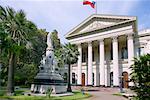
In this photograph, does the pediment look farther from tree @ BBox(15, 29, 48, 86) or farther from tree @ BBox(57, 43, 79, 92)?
tree @ BBox(57, 43, 79, 92)

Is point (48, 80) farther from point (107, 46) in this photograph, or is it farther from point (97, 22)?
point (107, 46)

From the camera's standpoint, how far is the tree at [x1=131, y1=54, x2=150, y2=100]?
32.8 feet

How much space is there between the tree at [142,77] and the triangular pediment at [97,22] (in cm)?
3509

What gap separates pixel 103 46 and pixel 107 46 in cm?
536

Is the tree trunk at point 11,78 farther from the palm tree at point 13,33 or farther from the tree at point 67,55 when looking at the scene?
the tree at point 67,55

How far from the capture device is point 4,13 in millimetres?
28719

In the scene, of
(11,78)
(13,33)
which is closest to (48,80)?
(11,78)

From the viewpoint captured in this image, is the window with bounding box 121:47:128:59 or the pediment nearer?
the pediment

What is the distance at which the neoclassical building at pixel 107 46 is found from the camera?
149 ft

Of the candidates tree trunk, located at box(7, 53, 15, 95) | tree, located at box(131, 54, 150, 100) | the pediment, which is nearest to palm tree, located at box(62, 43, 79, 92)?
tree trunk, located at box(7, 53, 15, 95)

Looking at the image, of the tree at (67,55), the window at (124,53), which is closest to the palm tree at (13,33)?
the tree at (67,55)

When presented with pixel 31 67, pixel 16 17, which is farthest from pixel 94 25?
pixel 16 17

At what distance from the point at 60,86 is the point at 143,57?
19.9m

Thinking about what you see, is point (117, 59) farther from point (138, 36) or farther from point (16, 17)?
point (16, 17)
